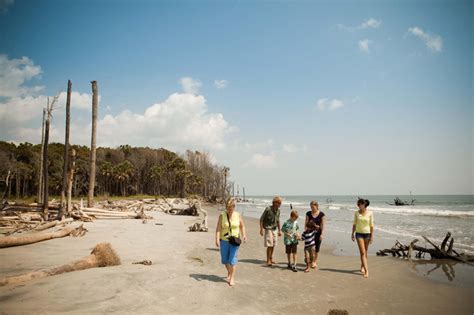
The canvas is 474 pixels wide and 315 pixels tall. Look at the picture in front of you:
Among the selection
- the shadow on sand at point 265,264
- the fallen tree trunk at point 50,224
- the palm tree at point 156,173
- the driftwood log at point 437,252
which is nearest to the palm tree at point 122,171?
the palm tree at point 156,173

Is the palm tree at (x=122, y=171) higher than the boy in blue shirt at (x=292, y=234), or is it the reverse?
the palm tree at (x=122, y=171)

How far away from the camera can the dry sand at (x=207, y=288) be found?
211 inches

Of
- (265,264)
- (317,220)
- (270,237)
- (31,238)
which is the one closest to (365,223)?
(317,220)

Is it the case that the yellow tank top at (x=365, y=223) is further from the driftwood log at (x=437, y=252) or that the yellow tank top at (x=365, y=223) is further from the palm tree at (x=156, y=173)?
the palm tree at (x=156, y=173)

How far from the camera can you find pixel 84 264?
7.44m

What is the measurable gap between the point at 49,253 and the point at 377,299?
9.60 meters

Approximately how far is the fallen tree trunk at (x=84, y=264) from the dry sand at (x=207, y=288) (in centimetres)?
27

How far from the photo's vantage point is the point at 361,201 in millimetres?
8617

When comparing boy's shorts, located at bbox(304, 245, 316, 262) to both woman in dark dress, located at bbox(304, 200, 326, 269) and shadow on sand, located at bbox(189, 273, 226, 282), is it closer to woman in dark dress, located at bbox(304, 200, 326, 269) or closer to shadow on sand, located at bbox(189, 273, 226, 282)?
woman in dark dress, located at bbox(304, 200, 326, 269)

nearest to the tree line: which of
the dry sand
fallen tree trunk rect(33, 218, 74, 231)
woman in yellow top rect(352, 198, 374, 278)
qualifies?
fallen tree trunk rect(33, 218, 74, 231)

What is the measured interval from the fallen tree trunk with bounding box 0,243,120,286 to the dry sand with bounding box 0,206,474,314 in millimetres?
274

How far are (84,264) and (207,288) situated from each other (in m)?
3.36

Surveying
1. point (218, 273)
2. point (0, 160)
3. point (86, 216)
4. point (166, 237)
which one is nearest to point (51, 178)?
point (0, 160)

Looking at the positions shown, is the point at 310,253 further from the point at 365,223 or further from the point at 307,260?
the point at 365,223
